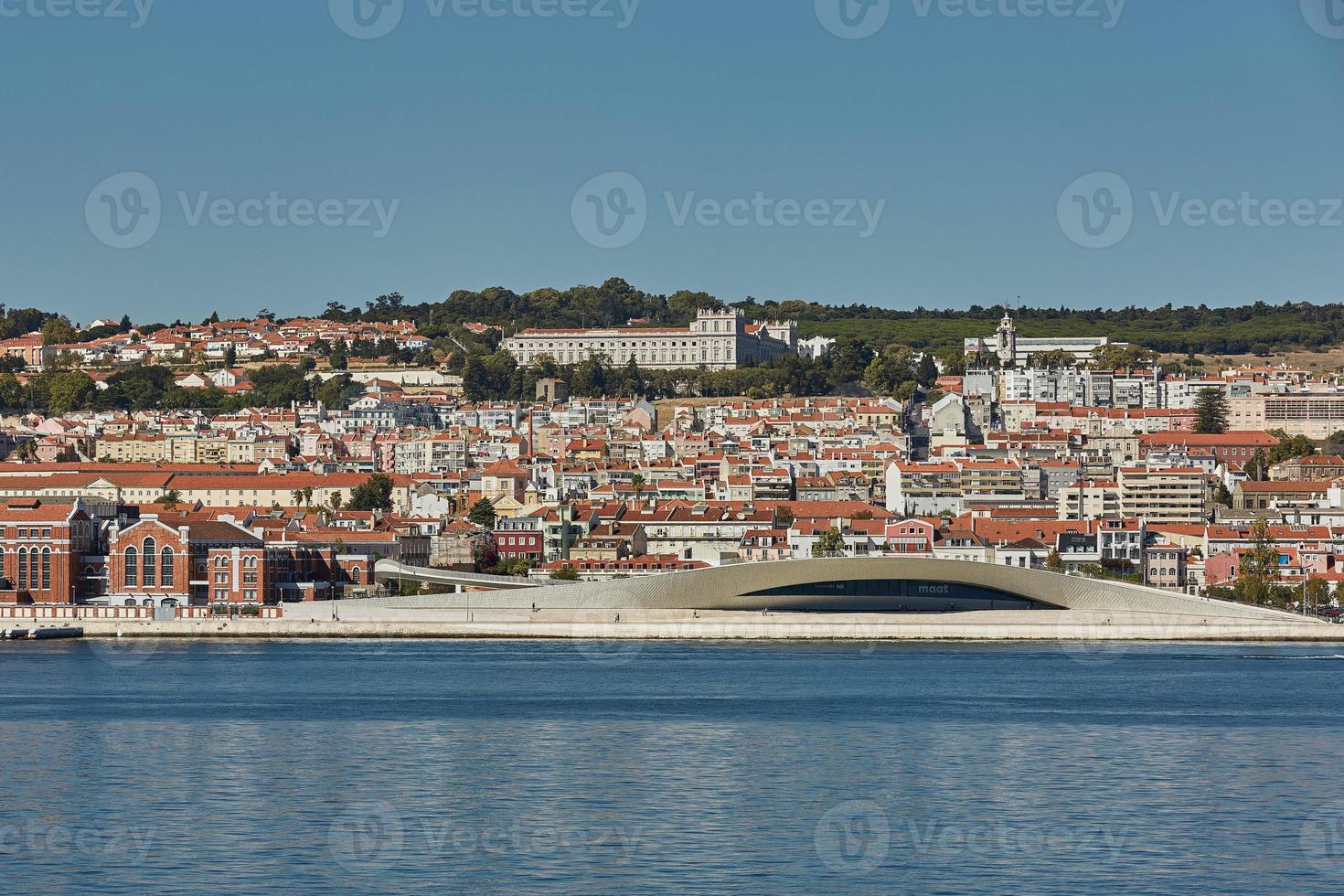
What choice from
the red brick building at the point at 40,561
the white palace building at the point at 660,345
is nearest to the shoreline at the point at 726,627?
the red brick building at the point at 40,561

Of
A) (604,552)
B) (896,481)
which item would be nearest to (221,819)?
(604,552)

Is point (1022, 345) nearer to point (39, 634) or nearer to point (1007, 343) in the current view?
point (1007, 343)

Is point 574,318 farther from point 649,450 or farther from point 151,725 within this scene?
point 151,725

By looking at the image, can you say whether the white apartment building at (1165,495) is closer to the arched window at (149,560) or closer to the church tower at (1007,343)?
the arched window at (149,560)

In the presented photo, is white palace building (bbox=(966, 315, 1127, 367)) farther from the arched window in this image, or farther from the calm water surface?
the calm water surface

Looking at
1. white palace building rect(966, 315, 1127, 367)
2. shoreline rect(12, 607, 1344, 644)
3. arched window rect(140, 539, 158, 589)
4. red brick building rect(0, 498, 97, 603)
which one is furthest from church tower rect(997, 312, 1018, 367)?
red brick building rect(0, 498, 97, 603)
